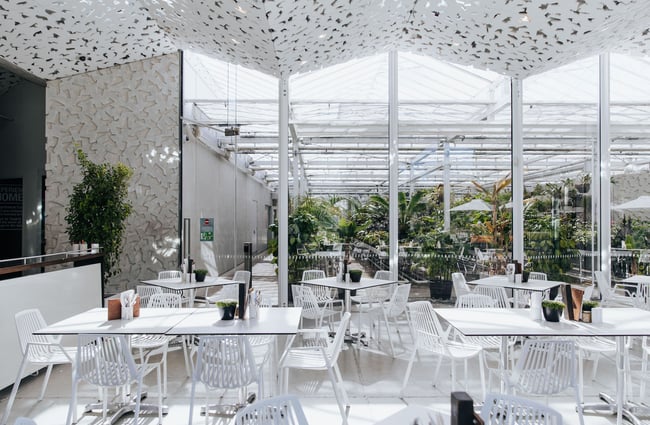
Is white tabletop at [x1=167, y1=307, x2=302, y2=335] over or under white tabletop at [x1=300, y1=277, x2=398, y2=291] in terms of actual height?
over

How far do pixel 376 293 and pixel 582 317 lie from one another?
330 cm

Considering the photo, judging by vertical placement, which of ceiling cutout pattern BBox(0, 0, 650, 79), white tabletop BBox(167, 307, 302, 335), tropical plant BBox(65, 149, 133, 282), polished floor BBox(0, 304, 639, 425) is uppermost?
ceiling cutout pattern BBox(0, 0, 650, 79)

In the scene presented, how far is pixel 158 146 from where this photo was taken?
7.46 meters

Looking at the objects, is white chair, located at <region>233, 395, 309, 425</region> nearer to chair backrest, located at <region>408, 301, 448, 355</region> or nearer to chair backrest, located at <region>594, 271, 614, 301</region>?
chair backrest, located at <region>408, 301, 448, 355</region>

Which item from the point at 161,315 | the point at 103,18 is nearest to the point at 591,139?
the point at 161,315

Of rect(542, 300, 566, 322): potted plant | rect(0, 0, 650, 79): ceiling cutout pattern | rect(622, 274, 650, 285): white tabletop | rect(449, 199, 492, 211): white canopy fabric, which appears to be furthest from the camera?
rect(449, 199, 492, 211): white canopy fabric

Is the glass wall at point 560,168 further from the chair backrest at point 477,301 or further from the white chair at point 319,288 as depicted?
the white chair at point 319,288

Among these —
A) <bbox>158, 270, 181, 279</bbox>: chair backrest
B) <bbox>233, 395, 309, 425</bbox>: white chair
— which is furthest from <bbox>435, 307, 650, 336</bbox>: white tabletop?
<bbox>158, 270, 181, 279</bbox>: chair backrest

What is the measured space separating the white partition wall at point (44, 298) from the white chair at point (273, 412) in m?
3.52

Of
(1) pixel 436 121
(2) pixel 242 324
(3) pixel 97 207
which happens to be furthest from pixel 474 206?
(3) pixel 97 207

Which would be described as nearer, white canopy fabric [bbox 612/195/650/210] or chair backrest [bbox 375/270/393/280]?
chair backrest [bbox 375/270/393/280]

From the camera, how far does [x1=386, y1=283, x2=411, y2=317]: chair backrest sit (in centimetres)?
518

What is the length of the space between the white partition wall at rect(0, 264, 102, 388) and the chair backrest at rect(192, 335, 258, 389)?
239 cm

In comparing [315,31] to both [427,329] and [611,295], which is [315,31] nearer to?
[427,329]
